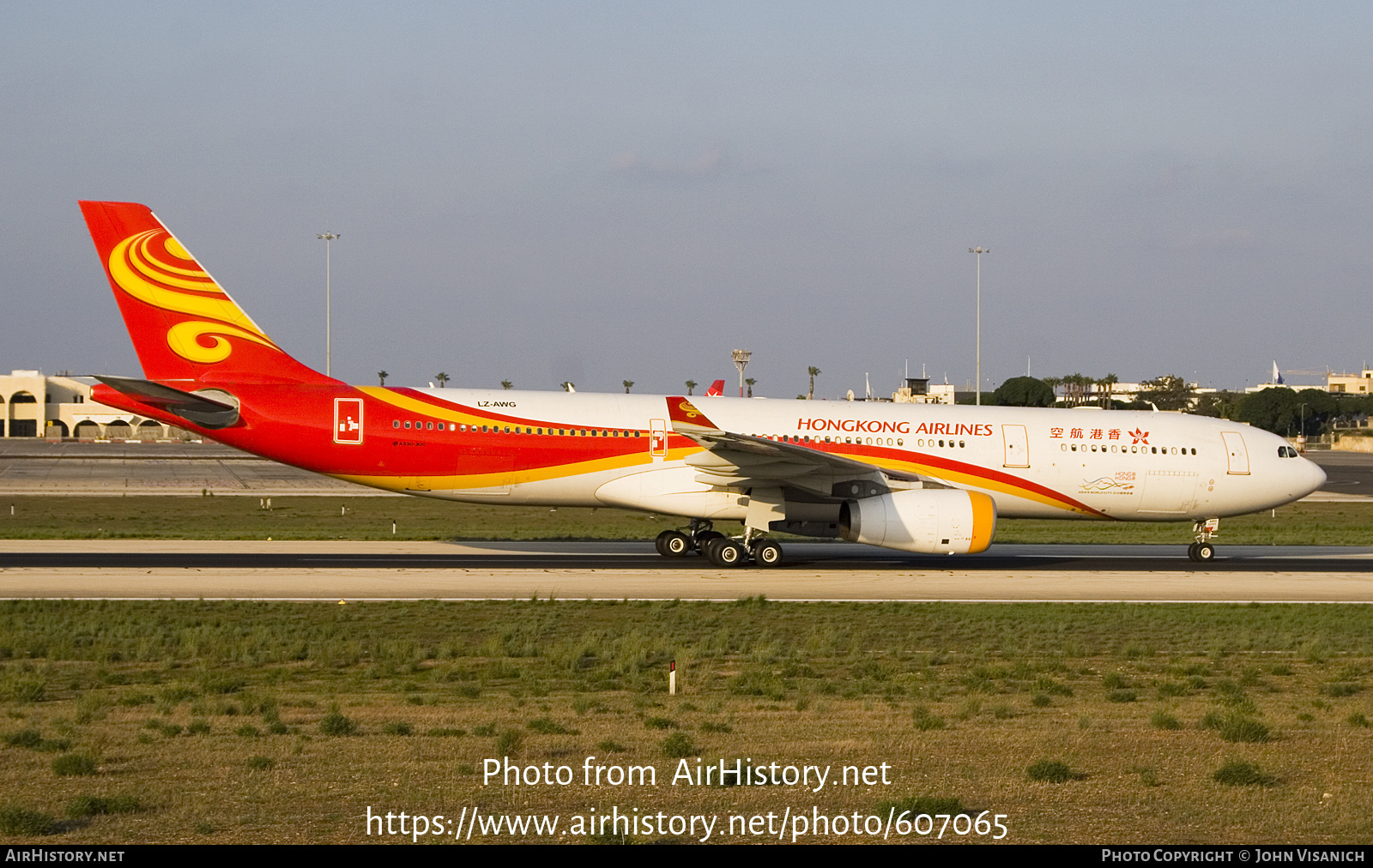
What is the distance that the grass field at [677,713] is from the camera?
28.3 feet

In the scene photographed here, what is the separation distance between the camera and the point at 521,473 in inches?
1003

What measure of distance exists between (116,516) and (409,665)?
26664mm

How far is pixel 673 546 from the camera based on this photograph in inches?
1060

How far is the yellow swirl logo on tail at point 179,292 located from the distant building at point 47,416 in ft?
378

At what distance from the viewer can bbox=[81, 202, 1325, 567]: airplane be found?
24297 millimetres

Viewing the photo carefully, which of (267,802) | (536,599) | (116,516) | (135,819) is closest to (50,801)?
(135,819)

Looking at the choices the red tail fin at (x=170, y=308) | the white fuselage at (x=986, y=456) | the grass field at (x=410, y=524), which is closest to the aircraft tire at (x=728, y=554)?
the white fuselage at (x=986, y=456)

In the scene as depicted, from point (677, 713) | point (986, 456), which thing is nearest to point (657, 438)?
point (986, 456)

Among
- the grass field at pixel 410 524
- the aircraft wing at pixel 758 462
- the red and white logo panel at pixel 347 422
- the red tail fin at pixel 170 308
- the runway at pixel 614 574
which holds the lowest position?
the runway at pixel 614 574

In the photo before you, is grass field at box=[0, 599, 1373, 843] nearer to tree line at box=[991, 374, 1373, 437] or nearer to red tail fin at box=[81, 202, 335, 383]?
red tail fin at box=[81, 202, 335, 383]

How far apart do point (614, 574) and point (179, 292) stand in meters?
10.4

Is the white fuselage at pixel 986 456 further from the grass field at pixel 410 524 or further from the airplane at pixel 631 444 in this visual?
the grass field at pixel 410 524

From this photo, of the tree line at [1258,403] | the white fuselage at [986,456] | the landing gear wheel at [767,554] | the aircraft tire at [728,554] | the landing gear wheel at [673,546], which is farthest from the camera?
the tree line at [1258,403]
